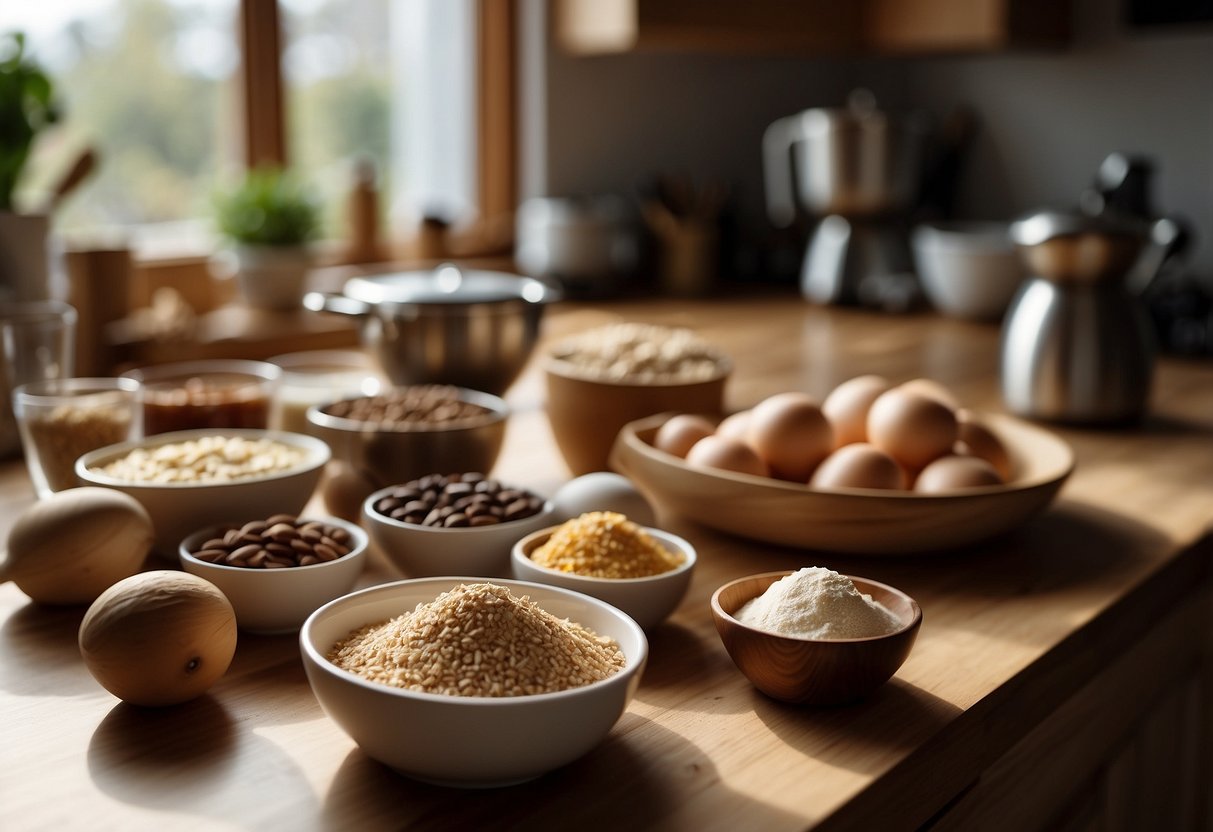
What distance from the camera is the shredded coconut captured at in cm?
76

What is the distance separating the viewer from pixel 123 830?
24.0 inches

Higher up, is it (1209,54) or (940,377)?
(1209,54)

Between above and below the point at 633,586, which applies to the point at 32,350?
above

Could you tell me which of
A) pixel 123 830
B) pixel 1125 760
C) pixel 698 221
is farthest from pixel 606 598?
pixel 698 221

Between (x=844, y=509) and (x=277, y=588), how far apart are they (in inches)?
17.9

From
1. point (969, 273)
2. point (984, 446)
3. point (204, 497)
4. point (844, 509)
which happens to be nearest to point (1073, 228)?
point (984, 446)

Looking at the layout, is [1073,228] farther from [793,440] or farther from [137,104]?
[137,104]

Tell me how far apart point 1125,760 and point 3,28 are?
6.20ft

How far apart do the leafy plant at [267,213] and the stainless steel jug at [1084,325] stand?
1.17 meters

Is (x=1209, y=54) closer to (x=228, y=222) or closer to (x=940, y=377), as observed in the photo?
(x=940, y=377)

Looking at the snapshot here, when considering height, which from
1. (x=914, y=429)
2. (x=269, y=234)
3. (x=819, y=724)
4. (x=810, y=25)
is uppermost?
(x=810, y=25)

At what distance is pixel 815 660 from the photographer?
738mm

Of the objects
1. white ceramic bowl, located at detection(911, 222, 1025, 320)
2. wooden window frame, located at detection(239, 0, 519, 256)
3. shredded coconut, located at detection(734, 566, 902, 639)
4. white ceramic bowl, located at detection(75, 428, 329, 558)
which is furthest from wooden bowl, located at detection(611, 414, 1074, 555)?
wooden window frame, located at detection(239, 0, 519, 256)

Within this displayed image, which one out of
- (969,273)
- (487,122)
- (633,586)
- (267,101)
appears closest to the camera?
(633,586)
